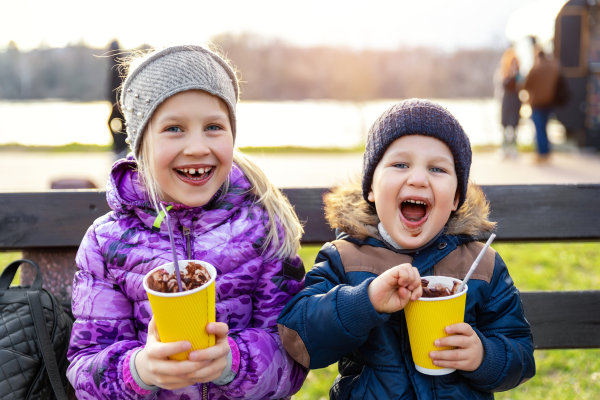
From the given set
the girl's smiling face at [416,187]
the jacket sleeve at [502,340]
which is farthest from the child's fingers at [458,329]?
the girl's smiling face at [416,187]

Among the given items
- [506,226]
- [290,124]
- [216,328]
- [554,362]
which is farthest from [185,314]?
[290,124]

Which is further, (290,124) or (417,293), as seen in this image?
(290,124)

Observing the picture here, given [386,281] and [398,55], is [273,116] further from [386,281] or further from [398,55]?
[386,281]

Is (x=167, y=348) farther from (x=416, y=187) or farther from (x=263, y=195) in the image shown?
(x=416, y=187)

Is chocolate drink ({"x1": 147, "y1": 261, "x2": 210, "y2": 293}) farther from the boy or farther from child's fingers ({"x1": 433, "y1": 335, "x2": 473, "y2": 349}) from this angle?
child's fingers ({"x1": 433, "y1": 335, "x2": 473, "y2": 349})

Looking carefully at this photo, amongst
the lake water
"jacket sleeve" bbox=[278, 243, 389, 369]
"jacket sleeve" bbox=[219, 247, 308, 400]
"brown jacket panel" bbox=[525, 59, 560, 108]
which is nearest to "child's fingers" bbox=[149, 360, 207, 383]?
"jacket sleeve" bbox=[219, 247, 308, 400]

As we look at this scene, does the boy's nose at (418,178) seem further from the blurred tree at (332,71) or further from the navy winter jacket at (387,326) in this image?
the blurred tree at (332,71)

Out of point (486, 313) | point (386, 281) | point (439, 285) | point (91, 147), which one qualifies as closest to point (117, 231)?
point (386, 281)

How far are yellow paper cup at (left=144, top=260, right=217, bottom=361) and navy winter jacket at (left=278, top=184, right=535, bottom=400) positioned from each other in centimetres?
38

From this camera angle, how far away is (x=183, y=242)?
1.82 meters

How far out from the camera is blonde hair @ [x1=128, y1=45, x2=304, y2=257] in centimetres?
179

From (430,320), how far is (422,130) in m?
0.61

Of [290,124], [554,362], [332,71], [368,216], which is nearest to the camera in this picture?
[368,216]

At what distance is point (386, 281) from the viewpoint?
5.02 feet
